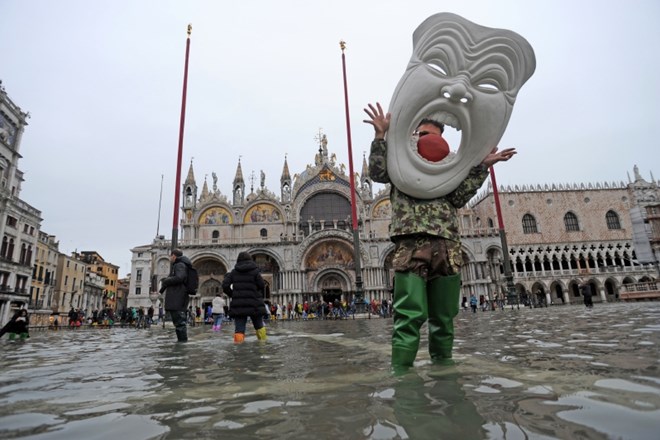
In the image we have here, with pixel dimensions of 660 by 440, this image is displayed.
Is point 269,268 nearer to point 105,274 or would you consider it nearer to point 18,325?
point 18,325

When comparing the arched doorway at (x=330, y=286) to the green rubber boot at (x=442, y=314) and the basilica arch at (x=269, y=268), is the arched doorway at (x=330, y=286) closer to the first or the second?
the basilica arch at (x=269, y=268)

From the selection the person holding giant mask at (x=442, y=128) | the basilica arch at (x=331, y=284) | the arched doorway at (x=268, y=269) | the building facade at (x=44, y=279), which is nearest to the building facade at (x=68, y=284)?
the building facade at (x=44, y=279)

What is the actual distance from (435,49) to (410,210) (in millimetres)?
1231

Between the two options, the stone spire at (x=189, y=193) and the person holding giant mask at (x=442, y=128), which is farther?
the stone spire at (x=189, y=193)

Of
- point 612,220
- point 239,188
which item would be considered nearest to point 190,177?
point 239,188

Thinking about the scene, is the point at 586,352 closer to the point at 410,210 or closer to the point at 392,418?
the point at 410,210

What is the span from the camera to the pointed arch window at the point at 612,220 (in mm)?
34312

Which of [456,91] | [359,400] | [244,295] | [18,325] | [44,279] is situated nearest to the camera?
[359,400]

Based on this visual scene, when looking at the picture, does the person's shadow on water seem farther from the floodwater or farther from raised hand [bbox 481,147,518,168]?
raised hand [bbox 481,147,518,168]

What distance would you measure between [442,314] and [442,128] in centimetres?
142

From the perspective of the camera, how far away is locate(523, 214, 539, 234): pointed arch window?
111ft

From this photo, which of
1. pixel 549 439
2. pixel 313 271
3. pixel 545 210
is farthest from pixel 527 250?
pixel 549 439

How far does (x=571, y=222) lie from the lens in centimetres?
3462

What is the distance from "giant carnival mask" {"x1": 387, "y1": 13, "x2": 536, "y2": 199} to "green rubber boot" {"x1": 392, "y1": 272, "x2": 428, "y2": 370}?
0.69 meters
